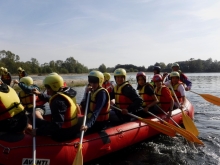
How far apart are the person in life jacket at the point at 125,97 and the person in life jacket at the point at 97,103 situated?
3.05ft

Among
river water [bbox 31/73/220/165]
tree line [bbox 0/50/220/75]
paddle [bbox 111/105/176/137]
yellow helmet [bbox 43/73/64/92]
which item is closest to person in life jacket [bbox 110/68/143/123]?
paddle [bbox 111/105/176/137]

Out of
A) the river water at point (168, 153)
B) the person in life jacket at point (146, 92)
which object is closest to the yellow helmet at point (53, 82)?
the river water at point (168, 153)

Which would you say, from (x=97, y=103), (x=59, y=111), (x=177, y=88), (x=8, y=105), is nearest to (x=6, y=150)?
(x=8, y=105)

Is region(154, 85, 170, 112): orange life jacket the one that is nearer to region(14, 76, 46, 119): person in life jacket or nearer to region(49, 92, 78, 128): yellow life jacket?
region(14, 76, 46, 119): person in life jacket

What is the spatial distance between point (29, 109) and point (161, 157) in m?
3.64

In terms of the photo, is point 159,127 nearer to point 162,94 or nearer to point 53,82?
point 162,94

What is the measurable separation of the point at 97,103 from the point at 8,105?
5.30 ft

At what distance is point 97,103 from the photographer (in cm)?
474

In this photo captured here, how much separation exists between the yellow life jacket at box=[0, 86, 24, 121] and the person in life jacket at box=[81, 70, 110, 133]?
1.32m

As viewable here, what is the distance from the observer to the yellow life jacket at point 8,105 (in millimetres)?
4102

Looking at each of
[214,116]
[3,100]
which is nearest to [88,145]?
[3,100]

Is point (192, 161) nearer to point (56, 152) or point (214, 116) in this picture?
point (56, 152)

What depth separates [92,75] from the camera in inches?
187

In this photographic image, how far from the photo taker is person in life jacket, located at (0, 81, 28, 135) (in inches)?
163
